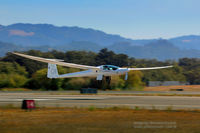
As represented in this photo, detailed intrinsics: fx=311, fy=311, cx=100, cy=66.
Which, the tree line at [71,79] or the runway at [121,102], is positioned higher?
the tree line at [71,79]

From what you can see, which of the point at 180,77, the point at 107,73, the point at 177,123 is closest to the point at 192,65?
the point at 180,77

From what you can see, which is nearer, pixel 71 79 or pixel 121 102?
pixel 121 102

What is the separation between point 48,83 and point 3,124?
51988 mm

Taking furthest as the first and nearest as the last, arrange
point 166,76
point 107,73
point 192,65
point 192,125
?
1. point 192,65
2. point 166,76
3. point 107,73
4. point 192,125

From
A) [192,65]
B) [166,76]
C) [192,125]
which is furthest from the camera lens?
[192,65]

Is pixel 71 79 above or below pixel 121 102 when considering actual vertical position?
above

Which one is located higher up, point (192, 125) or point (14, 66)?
point (14, 66)

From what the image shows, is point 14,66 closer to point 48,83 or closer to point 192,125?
point 48,83

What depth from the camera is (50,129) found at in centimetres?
1580

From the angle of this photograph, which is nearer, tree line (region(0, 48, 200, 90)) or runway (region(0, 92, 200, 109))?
runway (region(0, 92, 200, 109))

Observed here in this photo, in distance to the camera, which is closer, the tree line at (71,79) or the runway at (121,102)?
the runway at (121,102)

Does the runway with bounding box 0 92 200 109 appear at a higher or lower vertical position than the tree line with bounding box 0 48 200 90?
lower

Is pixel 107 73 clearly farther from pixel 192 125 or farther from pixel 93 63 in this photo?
pixel 93 63

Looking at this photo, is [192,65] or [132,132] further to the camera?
[192,65]
